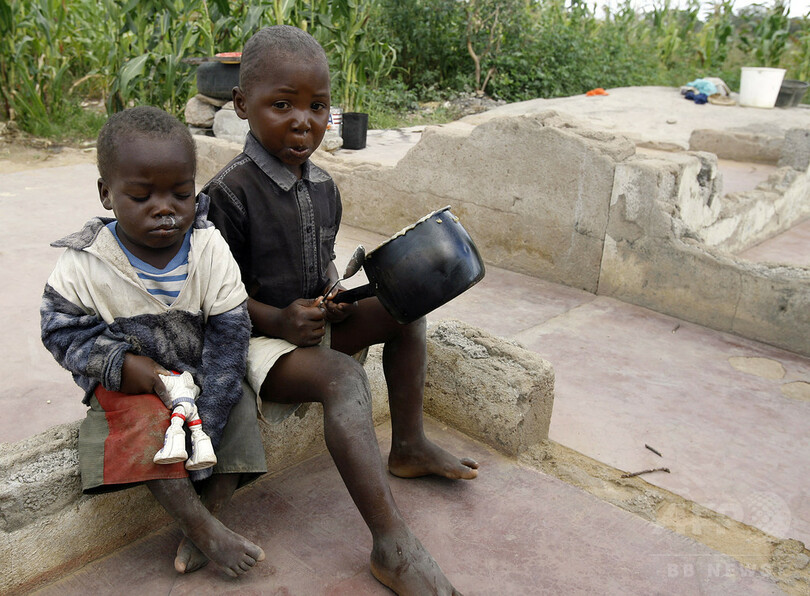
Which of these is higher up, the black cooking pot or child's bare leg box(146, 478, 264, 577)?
the black cooking pot

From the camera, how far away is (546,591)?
1682 mm

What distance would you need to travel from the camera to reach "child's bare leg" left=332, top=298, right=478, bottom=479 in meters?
1.96

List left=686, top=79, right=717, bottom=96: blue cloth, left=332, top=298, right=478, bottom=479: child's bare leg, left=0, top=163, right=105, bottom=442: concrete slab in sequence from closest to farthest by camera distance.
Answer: left=332, top=298, right=478, bottom=479: child's bare leg → left=0, top=163, right=105, bottom=442: concrete slab → left=686, top=79, right=717, bottom=96: blue cloth

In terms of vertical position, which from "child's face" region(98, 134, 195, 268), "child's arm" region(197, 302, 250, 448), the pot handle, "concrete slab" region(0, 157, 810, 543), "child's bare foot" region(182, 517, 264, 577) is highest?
"child's face" region(98, 134, 195, 268)

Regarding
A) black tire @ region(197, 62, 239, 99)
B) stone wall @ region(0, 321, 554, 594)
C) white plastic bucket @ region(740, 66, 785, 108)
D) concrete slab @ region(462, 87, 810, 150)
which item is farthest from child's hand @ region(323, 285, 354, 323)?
white plastic bucket @ region(740, 66, 785, 108)

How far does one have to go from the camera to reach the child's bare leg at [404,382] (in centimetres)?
196

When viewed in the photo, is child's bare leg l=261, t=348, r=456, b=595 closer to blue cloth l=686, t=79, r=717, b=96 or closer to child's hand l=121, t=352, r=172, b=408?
child's hand l=121, t=352, r=172, b=408

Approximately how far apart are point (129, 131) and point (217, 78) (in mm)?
4888

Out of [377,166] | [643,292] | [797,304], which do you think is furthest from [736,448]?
[377,166]

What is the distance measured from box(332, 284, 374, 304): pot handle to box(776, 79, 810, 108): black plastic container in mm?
10623

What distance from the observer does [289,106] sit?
1803 millimetres

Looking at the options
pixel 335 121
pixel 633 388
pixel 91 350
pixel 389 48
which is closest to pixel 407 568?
pixel 91 350

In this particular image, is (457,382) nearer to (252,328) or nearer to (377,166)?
(252,328)

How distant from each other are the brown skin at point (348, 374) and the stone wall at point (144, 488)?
10.3 inches
